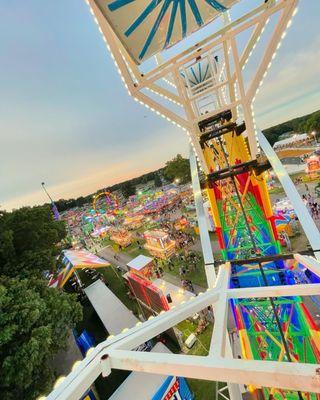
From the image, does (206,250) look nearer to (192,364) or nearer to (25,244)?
(192,364)

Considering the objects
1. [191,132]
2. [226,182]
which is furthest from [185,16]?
[226,182]

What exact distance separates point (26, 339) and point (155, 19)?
893 cm

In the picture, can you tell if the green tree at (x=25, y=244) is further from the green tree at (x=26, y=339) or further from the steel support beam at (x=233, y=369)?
the steel support beam at (x=233, y=369)

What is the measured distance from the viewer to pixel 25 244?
13.4 m

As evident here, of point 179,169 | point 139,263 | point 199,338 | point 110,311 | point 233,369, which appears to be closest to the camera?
point 233,369

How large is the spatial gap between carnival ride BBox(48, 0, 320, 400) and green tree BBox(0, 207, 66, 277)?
10538 mm

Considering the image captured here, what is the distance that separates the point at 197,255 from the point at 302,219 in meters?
→ 16.2

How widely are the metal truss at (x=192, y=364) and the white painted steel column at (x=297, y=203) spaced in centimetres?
139

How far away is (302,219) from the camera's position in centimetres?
363

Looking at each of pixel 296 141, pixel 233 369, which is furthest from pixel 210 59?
pixel 296 141

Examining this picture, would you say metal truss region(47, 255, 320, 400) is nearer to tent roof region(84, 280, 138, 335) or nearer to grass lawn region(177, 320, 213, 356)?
grass lawn region(177, 320, 213, 356)

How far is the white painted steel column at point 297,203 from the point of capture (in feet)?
10.6

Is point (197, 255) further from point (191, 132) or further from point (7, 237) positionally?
point (191, 132)

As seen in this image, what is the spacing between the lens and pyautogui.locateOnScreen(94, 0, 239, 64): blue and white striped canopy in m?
2.00
